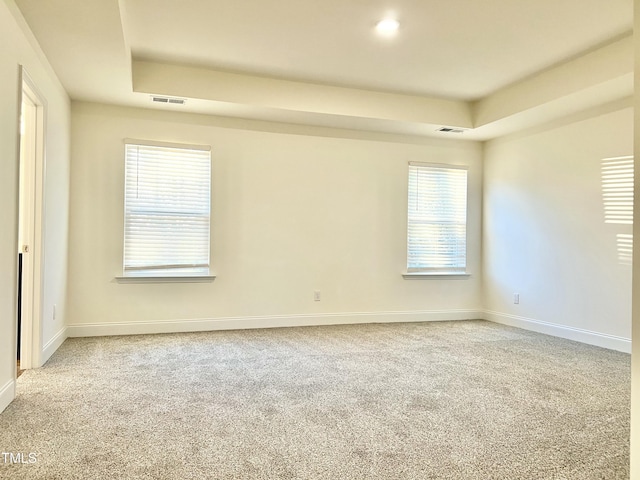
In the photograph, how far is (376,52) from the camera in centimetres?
384

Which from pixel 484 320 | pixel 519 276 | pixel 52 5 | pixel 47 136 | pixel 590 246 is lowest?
pixel 484 320

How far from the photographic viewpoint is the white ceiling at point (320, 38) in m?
3.01

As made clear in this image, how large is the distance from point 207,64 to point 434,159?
312cm

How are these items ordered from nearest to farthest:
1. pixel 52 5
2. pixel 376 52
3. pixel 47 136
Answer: pixel 52 5, pixel 47 136, pixel 376 52

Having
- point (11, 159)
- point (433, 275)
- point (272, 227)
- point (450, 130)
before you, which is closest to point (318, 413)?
point (11, 159)

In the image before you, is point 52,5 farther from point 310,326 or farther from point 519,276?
point 519,276

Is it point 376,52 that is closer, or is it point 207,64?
point 376,52

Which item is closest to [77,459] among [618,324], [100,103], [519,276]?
[100,103]

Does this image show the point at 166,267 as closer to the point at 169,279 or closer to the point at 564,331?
the point at 169,279

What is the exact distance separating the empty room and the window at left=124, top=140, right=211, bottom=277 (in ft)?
0.08

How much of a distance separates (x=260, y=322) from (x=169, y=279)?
1124 millimetres

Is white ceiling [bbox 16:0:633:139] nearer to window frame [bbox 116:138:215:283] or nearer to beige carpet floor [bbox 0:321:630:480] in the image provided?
window frame [bbox 116:138:215:283]

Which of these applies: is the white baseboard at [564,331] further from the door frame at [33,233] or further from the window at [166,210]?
the door frame at [33,233]

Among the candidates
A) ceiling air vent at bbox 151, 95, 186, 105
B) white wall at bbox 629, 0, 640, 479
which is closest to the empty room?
white wall at bbox 629, 0, 640, 479
